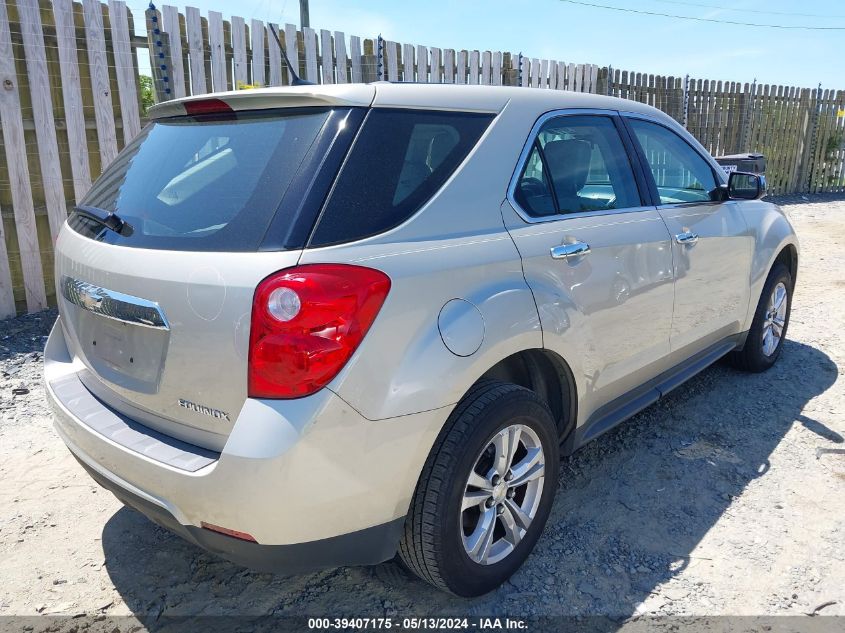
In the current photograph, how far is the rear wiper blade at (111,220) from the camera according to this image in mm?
2232

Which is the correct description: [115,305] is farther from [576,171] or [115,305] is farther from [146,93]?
[146,93]

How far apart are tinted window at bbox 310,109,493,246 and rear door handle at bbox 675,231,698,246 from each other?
57.3 inches

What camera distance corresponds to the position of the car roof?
2088mm

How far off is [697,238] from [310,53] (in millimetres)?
4873

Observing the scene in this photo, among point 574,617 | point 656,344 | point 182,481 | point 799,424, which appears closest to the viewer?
point 182,481

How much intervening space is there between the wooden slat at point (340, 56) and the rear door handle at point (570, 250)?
529 cm

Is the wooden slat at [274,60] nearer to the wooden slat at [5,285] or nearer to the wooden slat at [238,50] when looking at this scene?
the wooden slat at [238,50]

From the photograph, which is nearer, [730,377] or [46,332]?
[730,377]

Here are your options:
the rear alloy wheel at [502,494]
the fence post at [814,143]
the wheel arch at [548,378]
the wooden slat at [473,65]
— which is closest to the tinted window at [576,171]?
the wheel arch at [548,378]

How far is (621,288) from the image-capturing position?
9.32 ft

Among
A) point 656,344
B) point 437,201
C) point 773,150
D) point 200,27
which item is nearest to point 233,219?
point 437,201

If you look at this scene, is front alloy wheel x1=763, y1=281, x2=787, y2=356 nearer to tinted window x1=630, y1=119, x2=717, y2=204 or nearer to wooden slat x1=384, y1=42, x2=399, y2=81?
tinted window x1=630, y1=119, x2=717, y2=204

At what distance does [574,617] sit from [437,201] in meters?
1.56

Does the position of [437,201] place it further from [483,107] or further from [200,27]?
[200,27]
